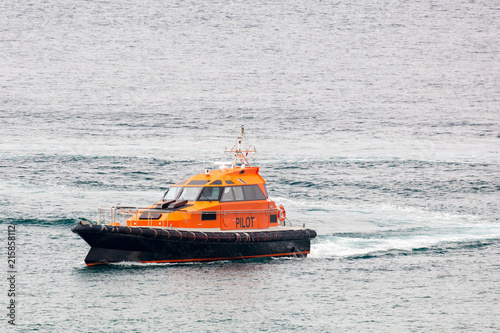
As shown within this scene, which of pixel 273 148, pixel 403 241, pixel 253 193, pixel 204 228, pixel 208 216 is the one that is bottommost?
pixel 403 241

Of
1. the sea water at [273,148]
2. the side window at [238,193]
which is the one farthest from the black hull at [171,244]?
the side window at [238,193]

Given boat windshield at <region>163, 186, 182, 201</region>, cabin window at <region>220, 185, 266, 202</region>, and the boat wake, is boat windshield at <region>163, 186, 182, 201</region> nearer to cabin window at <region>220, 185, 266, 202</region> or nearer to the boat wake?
cabin window at <region>220, 185, 266, 202</region>

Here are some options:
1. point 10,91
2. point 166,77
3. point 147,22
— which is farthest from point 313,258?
point 147,22

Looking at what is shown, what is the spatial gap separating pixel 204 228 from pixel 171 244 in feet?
5.99

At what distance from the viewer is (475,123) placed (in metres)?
78.4

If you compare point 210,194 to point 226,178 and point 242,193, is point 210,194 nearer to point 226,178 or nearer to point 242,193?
point 226,178

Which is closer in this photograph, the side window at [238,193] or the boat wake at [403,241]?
the side window at [238,193]

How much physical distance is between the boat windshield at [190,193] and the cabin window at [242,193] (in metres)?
1.03

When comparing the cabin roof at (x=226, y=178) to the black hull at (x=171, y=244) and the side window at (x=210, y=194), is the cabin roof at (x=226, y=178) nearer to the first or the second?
the side window at (x=210, y=194)

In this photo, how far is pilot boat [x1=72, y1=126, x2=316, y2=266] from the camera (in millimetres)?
27750

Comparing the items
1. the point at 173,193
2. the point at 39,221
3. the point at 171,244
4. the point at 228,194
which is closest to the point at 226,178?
the point at 228,194

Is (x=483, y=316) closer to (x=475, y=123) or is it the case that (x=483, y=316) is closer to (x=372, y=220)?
(x=372, y=220)

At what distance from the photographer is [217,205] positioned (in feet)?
98.3

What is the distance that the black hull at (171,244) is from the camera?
89.8 feet
